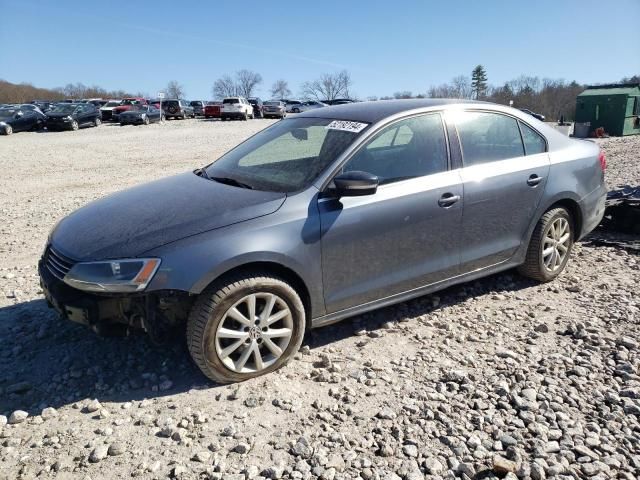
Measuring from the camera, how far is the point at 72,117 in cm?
2925

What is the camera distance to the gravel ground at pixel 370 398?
258 centimetres

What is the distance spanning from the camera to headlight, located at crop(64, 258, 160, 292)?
294 cm

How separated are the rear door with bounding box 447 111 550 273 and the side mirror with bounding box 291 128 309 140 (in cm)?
113

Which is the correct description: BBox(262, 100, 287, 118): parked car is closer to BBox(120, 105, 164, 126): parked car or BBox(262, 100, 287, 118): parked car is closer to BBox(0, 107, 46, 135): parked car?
BBox(120, 105, 164, 126): parked car

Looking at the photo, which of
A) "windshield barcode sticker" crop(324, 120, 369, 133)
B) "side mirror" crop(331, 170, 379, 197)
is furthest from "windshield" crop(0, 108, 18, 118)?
"side mirror" crop(331, 170, 379, 197)

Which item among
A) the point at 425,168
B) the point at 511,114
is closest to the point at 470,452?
the point at 425,168

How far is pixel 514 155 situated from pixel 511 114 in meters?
0.39

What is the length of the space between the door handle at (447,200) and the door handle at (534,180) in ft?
2.86

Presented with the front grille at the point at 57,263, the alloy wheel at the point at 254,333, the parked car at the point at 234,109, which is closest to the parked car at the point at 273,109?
the parked car at the point at 234,109

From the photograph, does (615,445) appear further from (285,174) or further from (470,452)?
(285,174)

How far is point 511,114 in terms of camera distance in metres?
4.50

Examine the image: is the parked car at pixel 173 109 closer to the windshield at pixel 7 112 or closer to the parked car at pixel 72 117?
the parked car at pixel 72 117

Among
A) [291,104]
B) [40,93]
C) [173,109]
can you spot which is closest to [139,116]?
[173,109]

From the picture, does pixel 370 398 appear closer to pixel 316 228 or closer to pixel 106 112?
pixel 316 228
